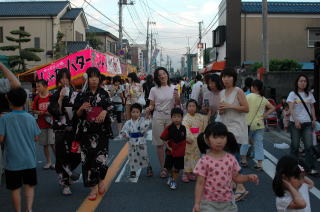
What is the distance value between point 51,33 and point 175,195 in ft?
102

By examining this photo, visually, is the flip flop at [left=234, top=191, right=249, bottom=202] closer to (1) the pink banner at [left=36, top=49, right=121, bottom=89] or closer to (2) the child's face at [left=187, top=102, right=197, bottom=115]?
(2) the child's face at [left=187, top=102, right=197, bottom=115]

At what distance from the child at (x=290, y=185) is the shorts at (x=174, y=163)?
2909mm

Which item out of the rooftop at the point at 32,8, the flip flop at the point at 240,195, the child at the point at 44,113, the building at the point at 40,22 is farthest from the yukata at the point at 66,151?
the rooftop at the point at 32,8

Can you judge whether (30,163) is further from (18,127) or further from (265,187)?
(265,187)

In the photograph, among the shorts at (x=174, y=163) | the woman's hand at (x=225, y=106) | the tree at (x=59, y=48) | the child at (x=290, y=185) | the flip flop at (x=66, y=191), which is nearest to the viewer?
the child at (x=290, y=185)

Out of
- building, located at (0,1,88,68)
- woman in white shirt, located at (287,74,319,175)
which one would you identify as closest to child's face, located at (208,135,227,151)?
woman in white shirt, located at (287,74,319,175)

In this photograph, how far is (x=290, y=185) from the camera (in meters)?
3.25

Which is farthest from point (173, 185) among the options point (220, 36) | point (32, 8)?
point (32, 8)

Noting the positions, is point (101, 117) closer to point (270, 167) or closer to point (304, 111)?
point (304, 111)

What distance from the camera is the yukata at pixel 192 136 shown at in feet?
20.9

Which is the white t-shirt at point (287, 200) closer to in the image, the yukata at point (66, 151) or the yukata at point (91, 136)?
the yukata at point (91, 136)

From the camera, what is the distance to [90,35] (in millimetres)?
44219

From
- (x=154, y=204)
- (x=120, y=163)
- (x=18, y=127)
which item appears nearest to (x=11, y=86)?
(x=18, y=127)

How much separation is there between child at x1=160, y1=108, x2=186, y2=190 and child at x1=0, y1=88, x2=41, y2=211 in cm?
221
